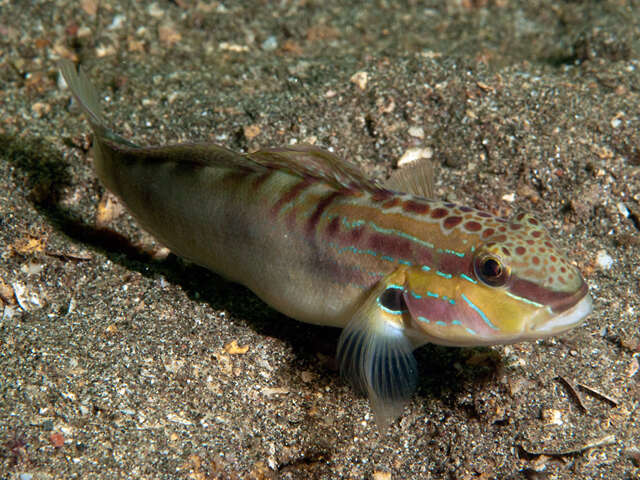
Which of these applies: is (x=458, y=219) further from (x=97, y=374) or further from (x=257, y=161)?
(x=97, y=374)

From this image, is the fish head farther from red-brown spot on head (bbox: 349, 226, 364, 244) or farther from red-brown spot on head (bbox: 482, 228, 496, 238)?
red-brown spot on head (bbox: 349, 226, 364, 244)

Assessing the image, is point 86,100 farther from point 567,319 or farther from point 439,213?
point 567,319

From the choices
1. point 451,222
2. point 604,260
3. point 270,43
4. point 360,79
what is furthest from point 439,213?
point 270,43

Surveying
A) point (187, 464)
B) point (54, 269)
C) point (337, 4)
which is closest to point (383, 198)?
point (187, 464)

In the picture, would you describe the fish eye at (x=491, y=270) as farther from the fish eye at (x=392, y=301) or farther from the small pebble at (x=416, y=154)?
the small pebble at (x=416, y=154)

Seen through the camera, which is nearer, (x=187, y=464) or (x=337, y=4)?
(x=187, y=464)

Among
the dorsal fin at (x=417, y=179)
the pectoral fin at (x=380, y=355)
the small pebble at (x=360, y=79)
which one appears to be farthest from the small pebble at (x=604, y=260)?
the small pebble at (x=360, y=79)

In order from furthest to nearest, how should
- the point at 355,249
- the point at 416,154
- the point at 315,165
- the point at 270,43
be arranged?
the point at 270,43 < the point at 416,154 < the point at 315,165 < the point at 355,249
